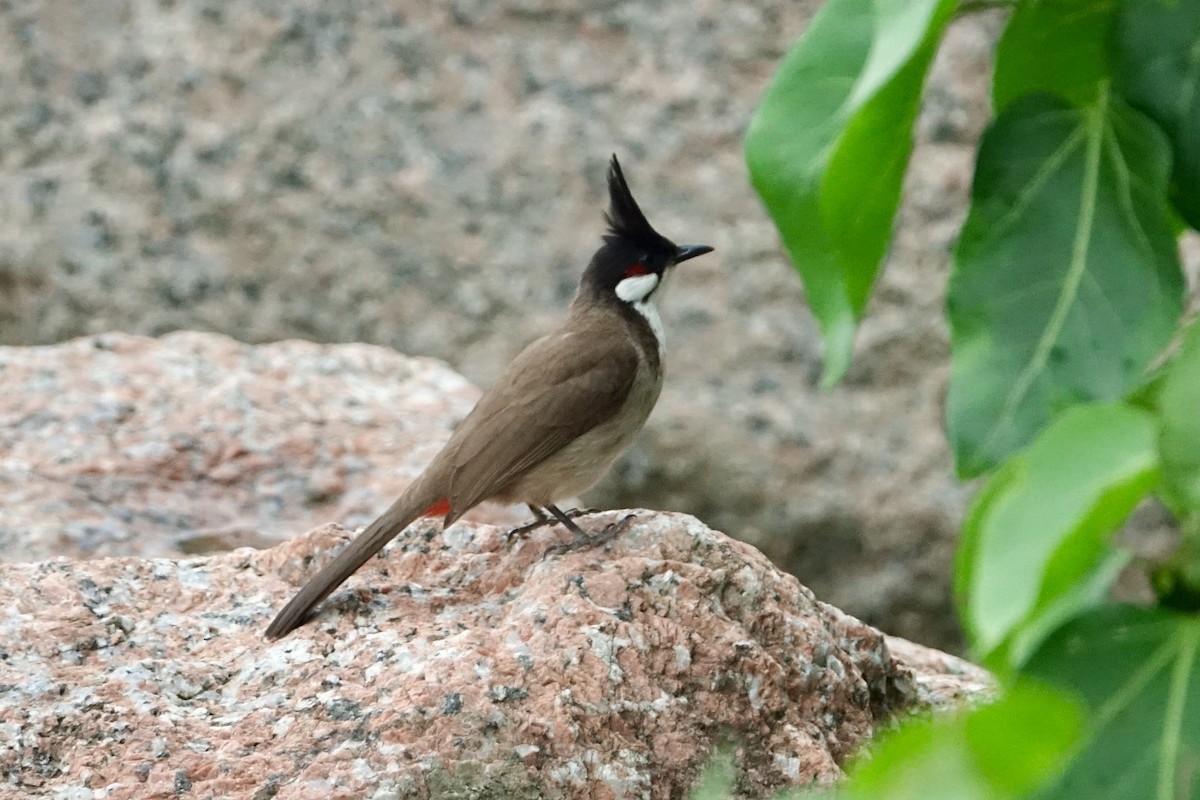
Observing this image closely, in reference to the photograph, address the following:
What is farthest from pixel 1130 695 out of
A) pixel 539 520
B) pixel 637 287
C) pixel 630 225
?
pixel 637 287

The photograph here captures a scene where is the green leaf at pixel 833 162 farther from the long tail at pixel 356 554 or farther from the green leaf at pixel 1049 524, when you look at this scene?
the long tail at pixel 356 554

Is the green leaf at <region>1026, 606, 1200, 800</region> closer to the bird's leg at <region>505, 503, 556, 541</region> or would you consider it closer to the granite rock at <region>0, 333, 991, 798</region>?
the granite rock at <region>0, 333, 991, 798</region>

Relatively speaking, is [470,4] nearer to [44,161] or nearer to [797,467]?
[44,161]

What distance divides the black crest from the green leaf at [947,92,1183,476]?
9.88 feet

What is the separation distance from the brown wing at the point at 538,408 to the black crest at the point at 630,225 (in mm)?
309

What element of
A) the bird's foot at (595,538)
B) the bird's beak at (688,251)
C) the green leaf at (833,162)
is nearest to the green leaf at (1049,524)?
the green leaf at (833,162)

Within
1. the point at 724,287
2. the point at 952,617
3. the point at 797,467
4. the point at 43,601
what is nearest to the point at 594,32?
the point at 724,287

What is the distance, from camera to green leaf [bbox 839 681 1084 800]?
39cm

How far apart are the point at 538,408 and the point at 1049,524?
9.86 ft

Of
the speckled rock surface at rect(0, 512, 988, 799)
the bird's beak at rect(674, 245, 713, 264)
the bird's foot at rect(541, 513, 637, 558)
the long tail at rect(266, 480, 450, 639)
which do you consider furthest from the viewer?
the bird's beak at rect(674, 245, 713, 264)

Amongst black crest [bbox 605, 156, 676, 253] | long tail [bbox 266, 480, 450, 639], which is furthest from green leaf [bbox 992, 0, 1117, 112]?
black crest [bbox 605, 156, 676, 253]

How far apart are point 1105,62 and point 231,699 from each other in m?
1.78

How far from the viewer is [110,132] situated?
15.4ft

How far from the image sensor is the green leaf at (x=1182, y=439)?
446 millimetres
